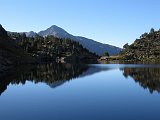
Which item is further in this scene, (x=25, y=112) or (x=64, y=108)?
(x=64, y=108)

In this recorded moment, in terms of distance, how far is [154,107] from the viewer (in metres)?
55.2

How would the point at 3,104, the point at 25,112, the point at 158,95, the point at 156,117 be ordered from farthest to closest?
the point at 158,95 < the point at 3,104 < the point at 25,112 < the point at 156,117

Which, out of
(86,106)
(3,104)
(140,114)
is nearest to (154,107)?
(140,114)

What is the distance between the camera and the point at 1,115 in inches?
1902

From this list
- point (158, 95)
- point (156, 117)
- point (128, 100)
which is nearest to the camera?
point (156, 117)

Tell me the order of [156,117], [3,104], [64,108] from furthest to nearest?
[3,104] < [64,108] < [156,117]

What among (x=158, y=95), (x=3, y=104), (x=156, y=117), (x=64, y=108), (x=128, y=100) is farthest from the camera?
(x=158, y=95)

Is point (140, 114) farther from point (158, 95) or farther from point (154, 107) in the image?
point (158, 95)

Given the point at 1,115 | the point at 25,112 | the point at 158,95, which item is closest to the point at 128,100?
the point at 158,95

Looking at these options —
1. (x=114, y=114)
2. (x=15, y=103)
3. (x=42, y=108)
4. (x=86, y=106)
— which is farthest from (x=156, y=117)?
(x=15, y=103)

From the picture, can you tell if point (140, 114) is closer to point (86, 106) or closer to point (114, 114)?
point (114, 114)

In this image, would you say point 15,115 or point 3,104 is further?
point 3,104

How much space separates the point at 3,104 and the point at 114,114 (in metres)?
A: 24.2

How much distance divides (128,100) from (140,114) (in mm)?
16140
